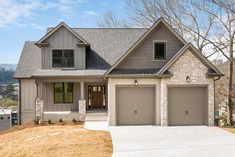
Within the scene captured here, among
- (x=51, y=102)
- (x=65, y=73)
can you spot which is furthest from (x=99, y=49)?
(x=51, y=102)

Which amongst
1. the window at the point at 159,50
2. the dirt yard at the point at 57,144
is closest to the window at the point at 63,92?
the dirt yard at the point at 57,144

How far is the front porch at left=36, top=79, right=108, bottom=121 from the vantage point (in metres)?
21.2

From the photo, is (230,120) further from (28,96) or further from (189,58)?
(28,96)

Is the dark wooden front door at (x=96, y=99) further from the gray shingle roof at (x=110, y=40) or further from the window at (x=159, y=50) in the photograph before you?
the window at (x=159, y=50)

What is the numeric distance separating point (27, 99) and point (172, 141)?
13888 millimetres

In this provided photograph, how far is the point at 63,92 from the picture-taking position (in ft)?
75.6

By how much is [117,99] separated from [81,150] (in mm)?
7170

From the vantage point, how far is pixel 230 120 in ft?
78.7

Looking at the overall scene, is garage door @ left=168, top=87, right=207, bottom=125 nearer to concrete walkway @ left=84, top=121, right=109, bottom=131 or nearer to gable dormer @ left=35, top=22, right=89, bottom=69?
concrete walkway @ left=84, top=121, right=109, bottom=131

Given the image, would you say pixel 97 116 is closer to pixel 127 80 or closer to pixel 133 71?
pixel 127 80

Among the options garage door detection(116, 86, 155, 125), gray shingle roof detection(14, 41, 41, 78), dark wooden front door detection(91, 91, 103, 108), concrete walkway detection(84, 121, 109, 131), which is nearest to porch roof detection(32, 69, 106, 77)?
gray shingle roof detection(14, 41, 41, 78)

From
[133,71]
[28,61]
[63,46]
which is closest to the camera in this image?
[133,71]

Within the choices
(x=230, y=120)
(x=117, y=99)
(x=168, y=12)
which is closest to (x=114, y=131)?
(x=117, y=99)

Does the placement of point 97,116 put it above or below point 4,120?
above
